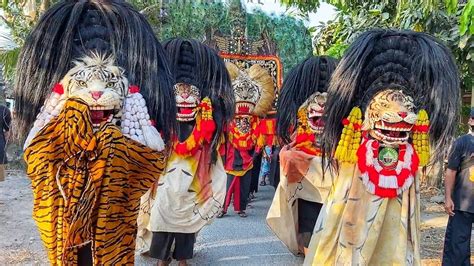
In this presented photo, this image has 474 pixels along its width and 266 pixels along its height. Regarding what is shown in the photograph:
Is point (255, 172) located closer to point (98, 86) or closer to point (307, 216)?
point (307, 216)

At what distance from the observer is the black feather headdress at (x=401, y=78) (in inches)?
137

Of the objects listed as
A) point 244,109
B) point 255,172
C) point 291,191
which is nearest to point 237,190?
point 244,109

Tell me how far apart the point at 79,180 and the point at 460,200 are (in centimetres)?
338

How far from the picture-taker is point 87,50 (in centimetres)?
276

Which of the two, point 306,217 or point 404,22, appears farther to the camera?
point 404,22

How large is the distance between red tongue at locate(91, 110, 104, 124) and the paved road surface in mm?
2498

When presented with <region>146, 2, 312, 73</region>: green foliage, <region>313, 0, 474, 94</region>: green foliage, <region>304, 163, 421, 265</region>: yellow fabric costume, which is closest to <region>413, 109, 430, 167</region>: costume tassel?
<region>304, 163, 421, 265</region>: yellow fabric costume

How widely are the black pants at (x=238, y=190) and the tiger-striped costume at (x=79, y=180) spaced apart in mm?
4386

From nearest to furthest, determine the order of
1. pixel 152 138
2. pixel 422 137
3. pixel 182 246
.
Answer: pixel 152 138, pixel 422 137, pixel 182 246

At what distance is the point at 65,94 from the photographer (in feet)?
8.61

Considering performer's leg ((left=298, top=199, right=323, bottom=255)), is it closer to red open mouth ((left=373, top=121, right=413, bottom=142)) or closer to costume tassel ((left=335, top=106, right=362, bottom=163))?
costume tassel ((left=335, top=106, right=362, bottom=163))

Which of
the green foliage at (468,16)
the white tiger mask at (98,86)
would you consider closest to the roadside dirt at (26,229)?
the green foliage at (468,16)

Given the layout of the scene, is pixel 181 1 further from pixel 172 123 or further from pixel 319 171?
pixel 172 123

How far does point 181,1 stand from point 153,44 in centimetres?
644
